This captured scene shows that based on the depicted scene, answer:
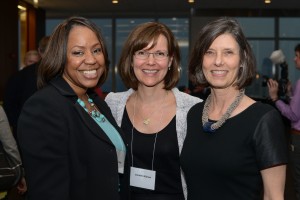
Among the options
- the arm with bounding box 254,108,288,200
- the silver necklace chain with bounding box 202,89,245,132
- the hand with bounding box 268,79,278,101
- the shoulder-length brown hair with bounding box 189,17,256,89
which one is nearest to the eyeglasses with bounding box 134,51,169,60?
the shoulder-length brown hair with bounding box 189,17,256,89

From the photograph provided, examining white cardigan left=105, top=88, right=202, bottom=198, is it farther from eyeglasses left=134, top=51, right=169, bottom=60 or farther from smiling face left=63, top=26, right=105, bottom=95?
smiling face left=63, top=26, right=105, bottom=95

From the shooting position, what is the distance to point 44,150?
1385mm

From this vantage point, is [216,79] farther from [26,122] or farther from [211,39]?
[26,122]

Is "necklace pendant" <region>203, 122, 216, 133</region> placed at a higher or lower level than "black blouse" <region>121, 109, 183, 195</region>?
higher

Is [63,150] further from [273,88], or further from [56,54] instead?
[273,88]

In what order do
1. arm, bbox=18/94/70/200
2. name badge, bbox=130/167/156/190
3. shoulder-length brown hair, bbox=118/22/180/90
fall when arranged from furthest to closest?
shoulder-length brown hair, bbox=118/22/180/90 → name badge, bbox=130/167/156/190 → arm, bbox=18/94/70/200

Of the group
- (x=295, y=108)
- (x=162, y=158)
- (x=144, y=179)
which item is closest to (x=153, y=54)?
(x=162, y=158)

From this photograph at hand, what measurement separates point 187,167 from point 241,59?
0.54 m

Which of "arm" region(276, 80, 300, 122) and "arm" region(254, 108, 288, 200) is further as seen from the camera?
"arm" region(276, 80, 300, 122)

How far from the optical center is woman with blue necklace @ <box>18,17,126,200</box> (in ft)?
4.58

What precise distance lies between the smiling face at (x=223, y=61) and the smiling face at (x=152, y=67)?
1.68 ft

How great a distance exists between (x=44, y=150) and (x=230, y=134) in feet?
2.46

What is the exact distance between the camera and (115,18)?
15.2m

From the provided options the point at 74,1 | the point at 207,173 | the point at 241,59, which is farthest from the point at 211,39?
the point at 74,1
